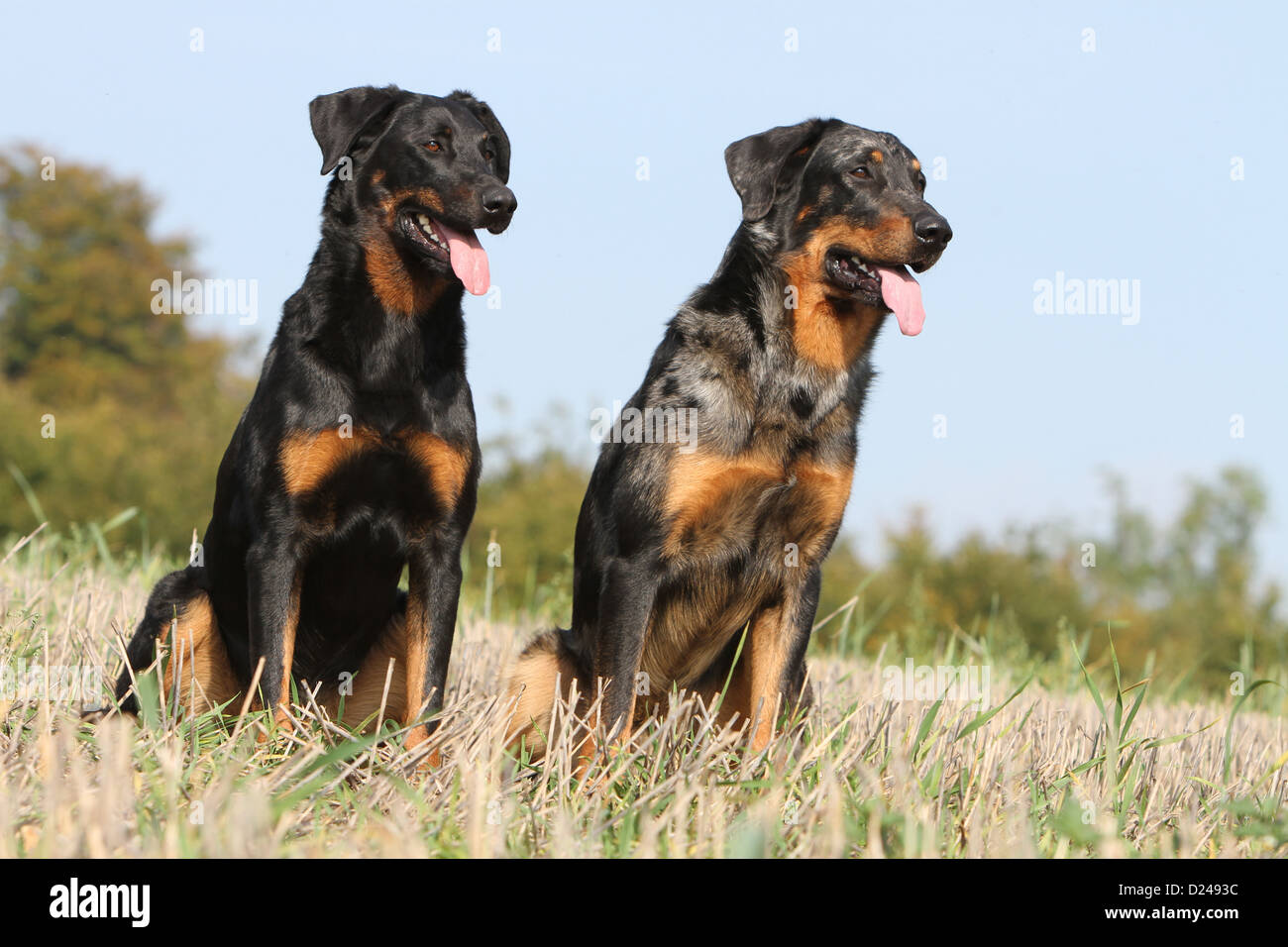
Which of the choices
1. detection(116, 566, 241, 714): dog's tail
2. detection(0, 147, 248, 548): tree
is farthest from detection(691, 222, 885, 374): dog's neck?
detection(0, 147, 248, 548): tree

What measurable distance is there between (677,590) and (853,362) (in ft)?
3.81

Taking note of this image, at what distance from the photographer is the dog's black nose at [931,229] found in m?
4.59

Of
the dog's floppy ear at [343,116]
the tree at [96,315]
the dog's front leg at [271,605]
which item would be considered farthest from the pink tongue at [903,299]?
the tree at [96,315]

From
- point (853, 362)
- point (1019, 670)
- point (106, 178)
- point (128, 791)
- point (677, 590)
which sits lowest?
point (1019, 670)

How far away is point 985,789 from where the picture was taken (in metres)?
3.83

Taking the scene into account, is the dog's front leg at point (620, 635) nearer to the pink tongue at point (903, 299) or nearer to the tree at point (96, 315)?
the pink tongue at point (903, 299)

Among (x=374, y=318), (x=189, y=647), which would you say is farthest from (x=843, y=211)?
(x=189, y=647)

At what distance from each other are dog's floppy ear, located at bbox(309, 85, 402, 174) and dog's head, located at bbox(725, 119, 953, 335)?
1408 mm

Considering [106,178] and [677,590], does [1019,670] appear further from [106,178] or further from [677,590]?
[106,178]

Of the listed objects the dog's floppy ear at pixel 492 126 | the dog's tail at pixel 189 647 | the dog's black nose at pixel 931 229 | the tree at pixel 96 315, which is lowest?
the dog's tail at pixel 189 647

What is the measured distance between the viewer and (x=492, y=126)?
207 inches

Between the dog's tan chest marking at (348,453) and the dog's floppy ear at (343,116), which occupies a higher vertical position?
the dog's floppy ear at (343,116)

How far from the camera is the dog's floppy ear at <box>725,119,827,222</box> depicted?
4848 mm
